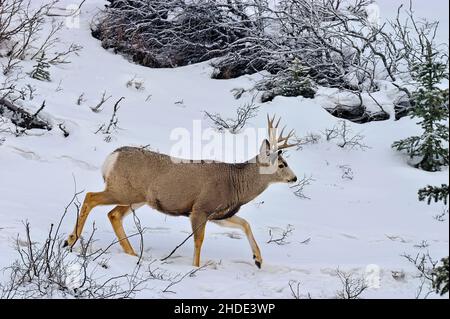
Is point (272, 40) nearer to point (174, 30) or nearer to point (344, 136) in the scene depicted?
point (174, 30)

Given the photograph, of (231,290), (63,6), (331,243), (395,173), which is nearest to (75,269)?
(231,290)

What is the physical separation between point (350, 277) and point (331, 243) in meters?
2.01

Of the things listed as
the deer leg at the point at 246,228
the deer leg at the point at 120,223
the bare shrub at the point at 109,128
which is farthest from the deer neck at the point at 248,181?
the bare shrub at the point at 109,128

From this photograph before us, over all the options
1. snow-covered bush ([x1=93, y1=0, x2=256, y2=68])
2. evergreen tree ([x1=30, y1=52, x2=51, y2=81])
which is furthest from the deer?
snow-covered bush ([x1=93, y1=0, x2=256, y2=68])

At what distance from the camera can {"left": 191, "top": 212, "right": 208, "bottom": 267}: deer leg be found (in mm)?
7863

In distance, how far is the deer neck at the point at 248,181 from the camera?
27.9ft

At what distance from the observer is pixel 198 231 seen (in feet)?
26.3

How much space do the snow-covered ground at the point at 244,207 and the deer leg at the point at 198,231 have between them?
0.64ft

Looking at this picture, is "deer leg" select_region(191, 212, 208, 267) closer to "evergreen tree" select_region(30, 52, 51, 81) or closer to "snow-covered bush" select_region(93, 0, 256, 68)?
"evergreen tree" select_region(30, 52, 51, 81)

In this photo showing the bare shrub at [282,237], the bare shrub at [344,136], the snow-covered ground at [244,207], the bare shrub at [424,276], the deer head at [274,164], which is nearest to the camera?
the bare shrub at [424,276]

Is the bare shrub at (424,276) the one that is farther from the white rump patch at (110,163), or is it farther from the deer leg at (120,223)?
the white rump patch at (110,163)

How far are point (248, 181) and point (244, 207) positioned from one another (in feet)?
6.95

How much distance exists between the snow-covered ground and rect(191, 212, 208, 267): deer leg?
194 mm
